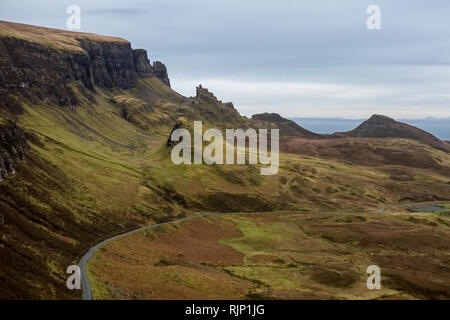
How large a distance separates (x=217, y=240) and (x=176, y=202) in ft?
143

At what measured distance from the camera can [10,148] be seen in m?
122

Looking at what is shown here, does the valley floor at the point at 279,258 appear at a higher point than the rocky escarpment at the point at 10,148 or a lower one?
lower

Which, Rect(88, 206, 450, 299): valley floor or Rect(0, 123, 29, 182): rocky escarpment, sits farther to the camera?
Rect(0, 123, 29, 182): rocky escarpment

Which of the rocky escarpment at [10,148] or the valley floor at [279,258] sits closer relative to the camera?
the valley floor at [279,258]

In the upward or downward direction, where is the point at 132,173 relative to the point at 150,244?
upward

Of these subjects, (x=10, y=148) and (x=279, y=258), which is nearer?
(x=279, y=258)

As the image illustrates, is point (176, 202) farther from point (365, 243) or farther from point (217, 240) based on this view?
point (365, 243)

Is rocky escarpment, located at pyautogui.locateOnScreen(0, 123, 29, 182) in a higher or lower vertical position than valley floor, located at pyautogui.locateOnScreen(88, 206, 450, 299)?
higher

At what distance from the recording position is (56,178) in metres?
Result: 137

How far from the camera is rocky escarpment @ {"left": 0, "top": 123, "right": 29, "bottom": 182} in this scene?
371ft

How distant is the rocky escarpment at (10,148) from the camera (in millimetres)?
112981

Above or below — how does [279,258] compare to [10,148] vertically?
below

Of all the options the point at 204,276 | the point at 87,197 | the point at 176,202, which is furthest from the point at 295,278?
the point at 176,202
